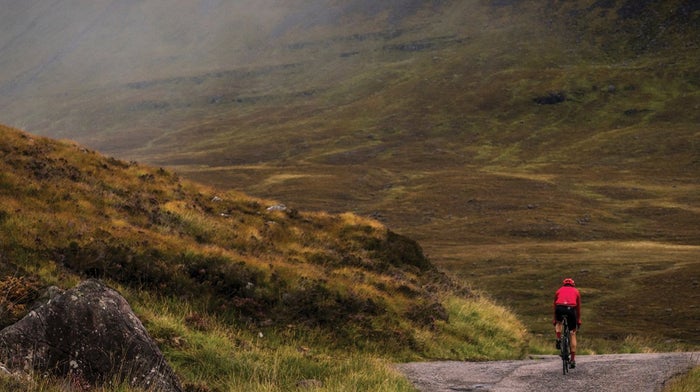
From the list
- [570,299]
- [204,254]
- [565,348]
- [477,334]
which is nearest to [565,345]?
[565,348]

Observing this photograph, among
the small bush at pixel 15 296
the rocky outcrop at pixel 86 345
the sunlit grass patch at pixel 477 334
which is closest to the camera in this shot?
the rocky outcrop at pixel 86 345

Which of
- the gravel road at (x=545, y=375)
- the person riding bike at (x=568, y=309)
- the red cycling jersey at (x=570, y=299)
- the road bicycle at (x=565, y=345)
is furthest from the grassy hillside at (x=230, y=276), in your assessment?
the red cycling jersey at (x=570, y=299)

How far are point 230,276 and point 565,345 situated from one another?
30.4ft

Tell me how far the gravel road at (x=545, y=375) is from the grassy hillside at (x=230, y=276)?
4.31ft

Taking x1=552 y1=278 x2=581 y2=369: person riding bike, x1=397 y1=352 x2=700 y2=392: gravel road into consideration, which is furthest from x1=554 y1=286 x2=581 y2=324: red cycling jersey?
x1=397 y1=352 x2=700 y2=392: gravel road

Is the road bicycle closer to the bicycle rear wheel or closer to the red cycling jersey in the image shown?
the bicycle rear wheel

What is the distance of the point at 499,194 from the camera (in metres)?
130

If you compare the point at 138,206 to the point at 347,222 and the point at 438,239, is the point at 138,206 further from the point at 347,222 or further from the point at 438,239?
the point at 438,239

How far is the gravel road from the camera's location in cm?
1495

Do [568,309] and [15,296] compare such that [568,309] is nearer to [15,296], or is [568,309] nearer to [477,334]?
[477,334]

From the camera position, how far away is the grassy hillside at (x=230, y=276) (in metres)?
14.8

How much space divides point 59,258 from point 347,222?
15.6m

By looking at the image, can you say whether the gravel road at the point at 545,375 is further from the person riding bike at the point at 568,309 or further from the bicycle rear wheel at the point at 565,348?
the person riding bike at the point at 568,309

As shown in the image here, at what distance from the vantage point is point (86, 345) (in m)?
11.2
